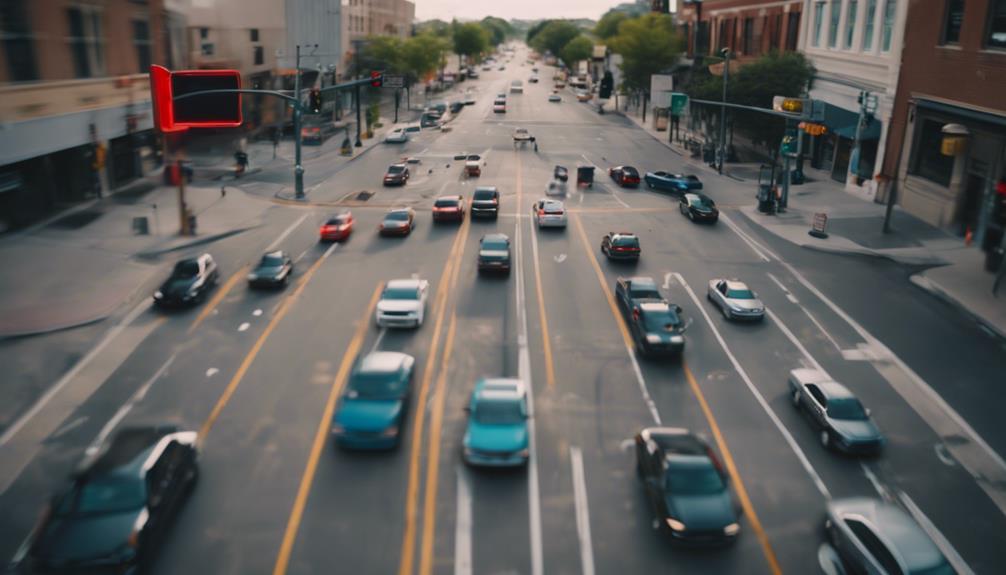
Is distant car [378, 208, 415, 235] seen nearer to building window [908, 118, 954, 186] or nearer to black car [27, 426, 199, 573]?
black car [27, 426, 199, 573]

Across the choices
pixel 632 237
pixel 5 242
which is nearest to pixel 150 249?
pixel 5 242

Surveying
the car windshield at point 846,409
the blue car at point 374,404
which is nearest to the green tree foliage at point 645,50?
the car windshield at point 846,409

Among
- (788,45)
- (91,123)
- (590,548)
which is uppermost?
(788,45)

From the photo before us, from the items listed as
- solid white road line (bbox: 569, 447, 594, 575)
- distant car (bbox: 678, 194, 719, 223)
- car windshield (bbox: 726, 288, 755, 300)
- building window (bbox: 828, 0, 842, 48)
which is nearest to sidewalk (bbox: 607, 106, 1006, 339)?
distant car (bbox: 678, 194, 719, 223)

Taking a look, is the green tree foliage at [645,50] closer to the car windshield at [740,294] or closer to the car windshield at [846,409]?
the car windshield at [740,294]

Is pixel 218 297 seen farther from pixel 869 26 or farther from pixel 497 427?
pixel 869 26

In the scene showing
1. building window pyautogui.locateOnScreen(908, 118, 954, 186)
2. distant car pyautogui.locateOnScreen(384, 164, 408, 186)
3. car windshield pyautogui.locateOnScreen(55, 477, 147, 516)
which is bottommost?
car windshield pyautogui.locateOnScreen(55, 477, 147, 516)

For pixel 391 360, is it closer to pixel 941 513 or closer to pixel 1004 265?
pixel 941 513
